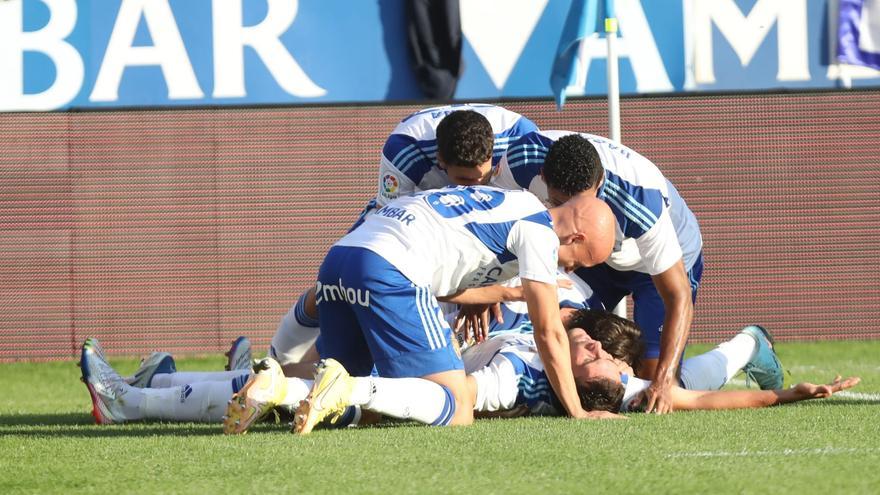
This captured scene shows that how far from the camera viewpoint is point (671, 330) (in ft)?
19.6

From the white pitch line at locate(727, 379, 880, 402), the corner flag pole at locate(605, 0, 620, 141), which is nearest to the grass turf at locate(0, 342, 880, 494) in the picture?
the white pitch line at locate(727, 379, 880, 402)

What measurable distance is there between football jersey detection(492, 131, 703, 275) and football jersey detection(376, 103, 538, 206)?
0.22 metres

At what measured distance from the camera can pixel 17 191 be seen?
11.0 m

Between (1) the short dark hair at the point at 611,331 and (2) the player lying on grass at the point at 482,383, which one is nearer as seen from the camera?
(2) the player lying on grass at the point at 482,383

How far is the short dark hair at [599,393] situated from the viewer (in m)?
5.72

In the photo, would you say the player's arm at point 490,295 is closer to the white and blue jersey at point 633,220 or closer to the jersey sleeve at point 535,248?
the white and blue jersey at point 633,220

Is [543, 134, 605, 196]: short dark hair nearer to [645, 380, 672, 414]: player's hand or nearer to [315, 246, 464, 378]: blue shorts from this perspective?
[315, 246, 464, 378]: blue shorts

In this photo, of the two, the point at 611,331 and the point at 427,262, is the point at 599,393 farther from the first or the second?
the point at 427,262

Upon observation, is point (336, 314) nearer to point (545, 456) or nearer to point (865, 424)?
point (545, 456)

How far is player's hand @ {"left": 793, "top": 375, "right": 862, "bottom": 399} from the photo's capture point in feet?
19.1

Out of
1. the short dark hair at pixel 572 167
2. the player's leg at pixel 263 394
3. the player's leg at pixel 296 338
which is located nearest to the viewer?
the player's leg at pixel 263 394

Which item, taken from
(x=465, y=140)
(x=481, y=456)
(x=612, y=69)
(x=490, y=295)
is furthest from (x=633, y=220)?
(x=612, y=69)

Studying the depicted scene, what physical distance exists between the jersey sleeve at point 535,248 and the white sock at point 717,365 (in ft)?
5.58

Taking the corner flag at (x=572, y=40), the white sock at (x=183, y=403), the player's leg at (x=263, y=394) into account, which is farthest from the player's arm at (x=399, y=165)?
the corner flag at (x=572, y=40)
